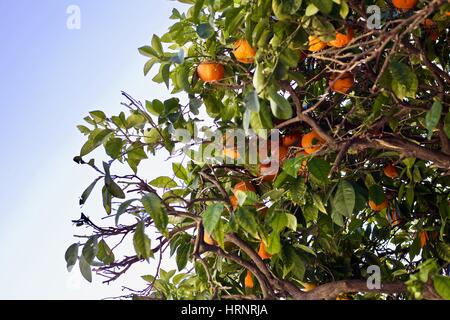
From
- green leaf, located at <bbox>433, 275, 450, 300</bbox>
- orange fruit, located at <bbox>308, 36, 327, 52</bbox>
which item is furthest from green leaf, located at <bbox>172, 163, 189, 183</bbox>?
green leaf, located at <bbox>433, 275, 450, 300</bbox>

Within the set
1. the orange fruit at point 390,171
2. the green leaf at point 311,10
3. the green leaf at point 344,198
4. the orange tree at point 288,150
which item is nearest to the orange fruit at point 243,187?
the orange tree at point 288,150

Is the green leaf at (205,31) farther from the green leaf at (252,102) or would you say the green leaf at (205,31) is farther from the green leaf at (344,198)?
the green leaf at (344,198)

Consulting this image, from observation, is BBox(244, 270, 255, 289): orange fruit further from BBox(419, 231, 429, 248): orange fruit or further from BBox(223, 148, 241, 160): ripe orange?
BBox(419, 231, 429, 248): orange fruit

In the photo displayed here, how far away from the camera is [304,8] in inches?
54.3

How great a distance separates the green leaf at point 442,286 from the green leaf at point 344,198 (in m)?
0.33

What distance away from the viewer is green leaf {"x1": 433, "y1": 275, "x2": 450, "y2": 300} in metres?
1.09

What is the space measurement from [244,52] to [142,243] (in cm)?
45

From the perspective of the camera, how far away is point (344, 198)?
1.44m

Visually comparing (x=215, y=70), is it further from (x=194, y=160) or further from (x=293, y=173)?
(x=293, y=173)

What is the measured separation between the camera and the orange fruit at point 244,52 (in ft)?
4.79

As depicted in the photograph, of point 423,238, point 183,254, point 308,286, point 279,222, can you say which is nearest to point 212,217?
point 279,222

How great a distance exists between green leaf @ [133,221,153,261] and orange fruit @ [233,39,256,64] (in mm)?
413

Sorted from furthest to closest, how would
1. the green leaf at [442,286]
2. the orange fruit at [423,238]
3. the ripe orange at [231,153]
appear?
the orange fruit at [423,238] < the ripe orange at [231,153] < the green leaf at [442,286]

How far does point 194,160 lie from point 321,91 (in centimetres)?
40
